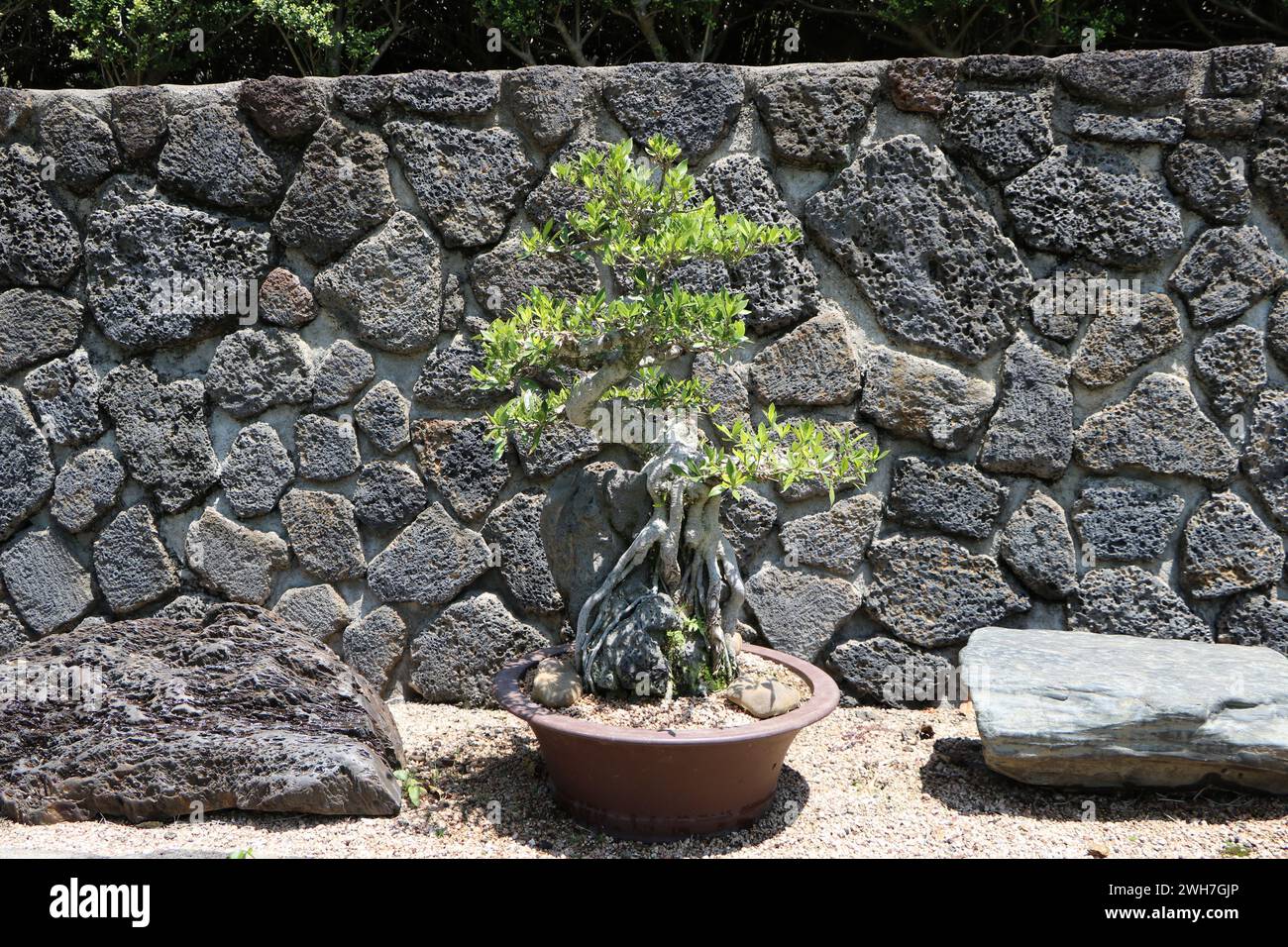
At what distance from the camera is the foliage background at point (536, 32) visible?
4.58 metres

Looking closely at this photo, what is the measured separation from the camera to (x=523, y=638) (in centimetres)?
373

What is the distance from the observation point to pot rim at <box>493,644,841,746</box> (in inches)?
105

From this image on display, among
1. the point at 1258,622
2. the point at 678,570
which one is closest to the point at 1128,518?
the point at 1258,622

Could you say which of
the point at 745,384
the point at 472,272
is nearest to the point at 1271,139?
the point at 745,384

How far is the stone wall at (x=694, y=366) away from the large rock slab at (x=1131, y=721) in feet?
1.83

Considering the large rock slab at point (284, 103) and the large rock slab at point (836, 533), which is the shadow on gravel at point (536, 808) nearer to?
the large rock slab at point (836, 533)

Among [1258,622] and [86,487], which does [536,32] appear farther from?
[1258,622]

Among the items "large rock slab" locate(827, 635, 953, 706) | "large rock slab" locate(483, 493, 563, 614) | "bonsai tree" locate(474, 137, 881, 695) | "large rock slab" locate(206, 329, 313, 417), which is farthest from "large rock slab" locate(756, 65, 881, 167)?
"large rock slab" locate(206, 329, 313, 417)

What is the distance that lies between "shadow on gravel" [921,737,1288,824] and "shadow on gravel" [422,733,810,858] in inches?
17.1

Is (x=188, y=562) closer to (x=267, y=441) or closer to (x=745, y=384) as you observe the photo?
(x=267, y=441)

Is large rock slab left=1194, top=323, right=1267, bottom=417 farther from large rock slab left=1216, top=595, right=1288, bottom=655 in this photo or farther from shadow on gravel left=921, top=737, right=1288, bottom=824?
shadow on gravel left=921, top=737, right=1288, bottom=824

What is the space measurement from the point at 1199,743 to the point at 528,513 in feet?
6.87

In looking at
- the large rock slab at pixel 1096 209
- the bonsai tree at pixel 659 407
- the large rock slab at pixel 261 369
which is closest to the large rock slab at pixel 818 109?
the large rock slab at pixel 1096 209

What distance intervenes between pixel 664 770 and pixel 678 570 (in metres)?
0.53
